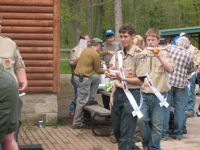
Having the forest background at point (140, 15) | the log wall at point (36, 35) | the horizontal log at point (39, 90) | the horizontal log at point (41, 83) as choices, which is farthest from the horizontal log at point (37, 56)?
the forest background at point (140, 15)

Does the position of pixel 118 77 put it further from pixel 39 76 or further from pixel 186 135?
pixel 39 76

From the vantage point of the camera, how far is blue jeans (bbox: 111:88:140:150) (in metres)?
6.26

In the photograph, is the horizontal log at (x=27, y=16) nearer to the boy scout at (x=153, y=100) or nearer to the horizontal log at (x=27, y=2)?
the horizontal log at (x=27, y=2)

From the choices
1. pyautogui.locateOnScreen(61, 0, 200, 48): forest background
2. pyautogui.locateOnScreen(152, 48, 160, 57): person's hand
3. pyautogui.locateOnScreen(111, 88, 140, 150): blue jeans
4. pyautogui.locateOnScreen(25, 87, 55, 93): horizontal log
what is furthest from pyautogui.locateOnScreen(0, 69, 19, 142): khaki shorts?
pyautogui.locateOnScreen(61, 0, 200, 48): forest background

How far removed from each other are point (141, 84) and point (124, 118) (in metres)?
0.49

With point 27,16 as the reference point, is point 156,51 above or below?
below

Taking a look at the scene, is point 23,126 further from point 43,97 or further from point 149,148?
point 149,148

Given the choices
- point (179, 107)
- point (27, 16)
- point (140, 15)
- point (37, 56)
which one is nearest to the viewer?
point (179, 107)

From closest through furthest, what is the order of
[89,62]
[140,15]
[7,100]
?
[7,100]
[89,62]
[140,15]

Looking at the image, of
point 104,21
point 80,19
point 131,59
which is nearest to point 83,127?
point 131,59

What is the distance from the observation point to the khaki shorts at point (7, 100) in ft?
12.9

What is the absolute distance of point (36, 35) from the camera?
1011 centimetres

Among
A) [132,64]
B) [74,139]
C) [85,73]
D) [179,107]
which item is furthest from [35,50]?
[132,64]

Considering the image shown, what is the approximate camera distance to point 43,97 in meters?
10.2
